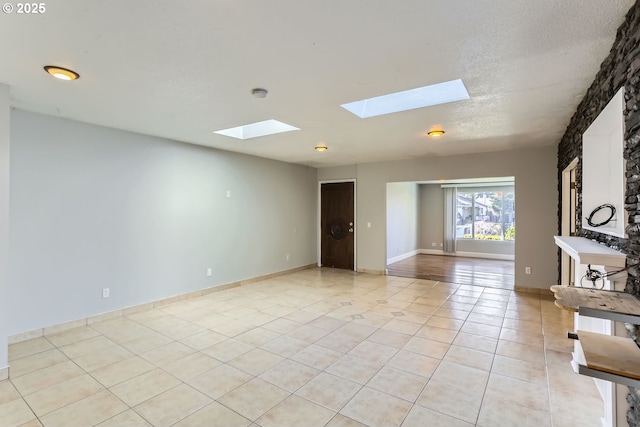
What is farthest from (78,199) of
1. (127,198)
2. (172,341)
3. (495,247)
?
(495,247)

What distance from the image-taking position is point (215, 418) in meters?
2.09

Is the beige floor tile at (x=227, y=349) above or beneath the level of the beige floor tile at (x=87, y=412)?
above

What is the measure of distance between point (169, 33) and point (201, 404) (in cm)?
253

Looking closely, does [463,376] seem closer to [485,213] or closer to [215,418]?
[215,418]

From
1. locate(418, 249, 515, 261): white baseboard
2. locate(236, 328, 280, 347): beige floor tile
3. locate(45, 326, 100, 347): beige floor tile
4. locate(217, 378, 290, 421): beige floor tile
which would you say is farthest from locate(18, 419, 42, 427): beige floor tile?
locate(418, 249, 515, 261): white baseboard

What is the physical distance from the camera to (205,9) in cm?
167

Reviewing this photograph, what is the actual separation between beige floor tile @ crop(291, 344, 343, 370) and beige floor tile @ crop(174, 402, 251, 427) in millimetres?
854

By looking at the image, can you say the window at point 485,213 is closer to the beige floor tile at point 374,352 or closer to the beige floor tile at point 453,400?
the beige floor tile at point 374,352

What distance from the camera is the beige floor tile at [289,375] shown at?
2506mm

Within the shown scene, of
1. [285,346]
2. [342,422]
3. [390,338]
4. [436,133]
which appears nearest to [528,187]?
[436,133]

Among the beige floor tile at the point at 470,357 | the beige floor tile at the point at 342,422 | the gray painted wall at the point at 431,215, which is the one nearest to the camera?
the beige floor tile at the point at 342,422

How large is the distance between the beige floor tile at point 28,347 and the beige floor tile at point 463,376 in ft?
12.6

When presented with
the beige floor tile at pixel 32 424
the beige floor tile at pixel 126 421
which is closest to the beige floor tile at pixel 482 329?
the beige floor tile at pixel 126 421

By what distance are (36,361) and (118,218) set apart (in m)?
1.80
